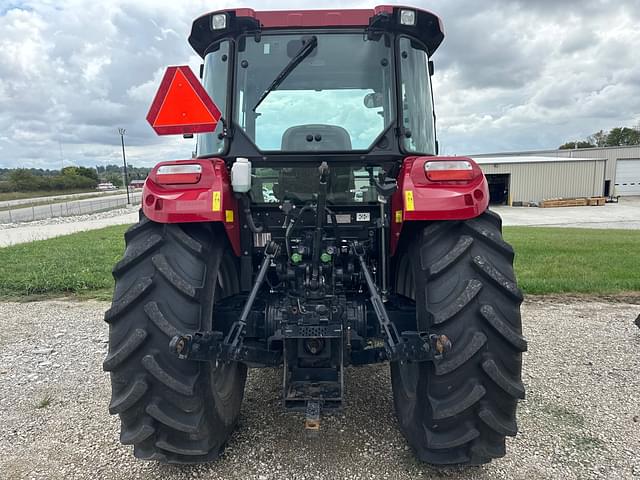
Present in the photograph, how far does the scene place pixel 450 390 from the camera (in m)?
2.23

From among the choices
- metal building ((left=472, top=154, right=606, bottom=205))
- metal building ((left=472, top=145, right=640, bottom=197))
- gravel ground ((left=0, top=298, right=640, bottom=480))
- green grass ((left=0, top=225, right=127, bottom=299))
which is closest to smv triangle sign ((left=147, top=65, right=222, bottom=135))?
gravel ground ((left=0, top=298, right=640, bottom=480))

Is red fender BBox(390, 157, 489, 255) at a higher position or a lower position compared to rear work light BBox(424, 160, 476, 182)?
lower

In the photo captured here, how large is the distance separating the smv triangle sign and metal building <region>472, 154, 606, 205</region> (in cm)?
3327

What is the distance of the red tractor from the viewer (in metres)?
2.22

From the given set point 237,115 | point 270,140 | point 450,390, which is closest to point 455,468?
point 450,390

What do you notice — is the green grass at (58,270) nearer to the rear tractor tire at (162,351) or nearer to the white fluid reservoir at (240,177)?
the rear tractor tire at (162,351)

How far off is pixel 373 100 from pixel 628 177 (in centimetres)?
4378

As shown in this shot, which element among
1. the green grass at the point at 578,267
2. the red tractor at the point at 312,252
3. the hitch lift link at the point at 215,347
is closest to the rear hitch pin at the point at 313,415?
the red tractor at the point at 312,252

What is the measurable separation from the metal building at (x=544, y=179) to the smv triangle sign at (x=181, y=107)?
33.3m

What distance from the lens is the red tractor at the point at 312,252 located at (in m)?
2.22

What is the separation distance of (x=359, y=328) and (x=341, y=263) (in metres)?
0.44

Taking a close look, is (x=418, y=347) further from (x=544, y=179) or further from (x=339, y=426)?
(x=544, y=179)

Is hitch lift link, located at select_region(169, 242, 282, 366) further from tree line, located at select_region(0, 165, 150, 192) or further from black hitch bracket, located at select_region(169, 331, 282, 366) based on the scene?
tree line, located at select_region(0, 165, 150, 192)

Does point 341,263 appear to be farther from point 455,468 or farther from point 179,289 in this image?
point 455,468
